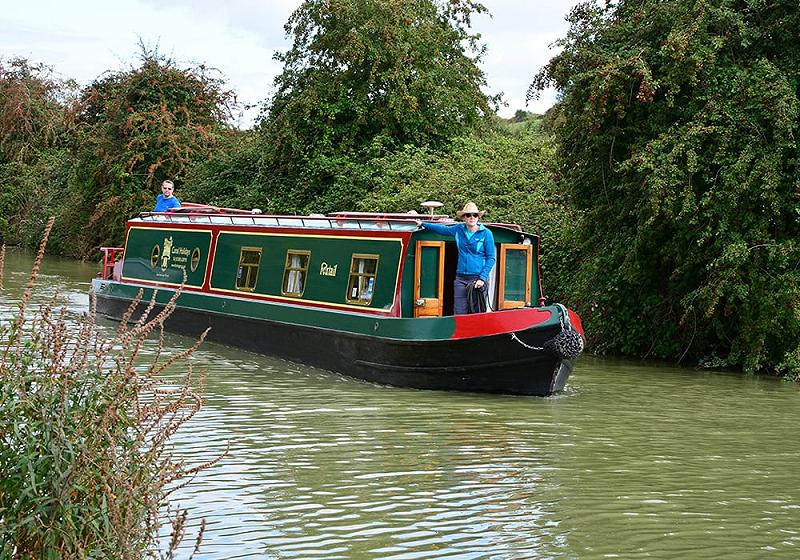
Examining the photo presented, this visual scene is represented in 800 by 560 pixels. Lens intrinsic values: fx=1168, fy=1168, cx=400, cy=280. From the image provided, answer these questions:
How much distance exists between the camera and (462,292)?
40.2 feet

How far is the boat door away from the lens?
12.4 metres

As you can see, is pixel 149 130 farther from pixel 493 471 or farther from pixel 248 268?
pixel 493 471

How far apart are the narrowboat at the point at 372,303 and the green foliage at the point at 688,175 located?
73.1 inches

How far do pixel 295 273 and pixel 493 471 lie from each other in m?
6.79

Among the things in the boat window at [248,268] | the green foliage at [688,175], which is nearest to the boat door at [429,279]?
the green foliage at [688,175]

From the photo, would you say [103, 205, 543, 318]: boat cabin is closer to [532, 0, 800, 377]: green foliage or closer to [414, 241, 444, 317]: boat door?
[414, 241, 444, 317]: boat door

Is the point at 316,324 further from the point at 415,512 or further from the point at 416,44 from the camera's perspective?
the point at 416,44

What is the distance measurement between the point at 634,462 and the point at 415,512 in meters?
2.30

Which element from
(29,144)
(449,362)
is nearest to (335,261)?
(449,362)

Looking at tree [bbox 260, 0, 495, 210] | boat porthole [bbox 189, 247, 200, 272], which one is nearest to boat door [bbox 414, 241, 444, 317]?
Answer: boat porthole [bbox 189, 247, 200, 272]

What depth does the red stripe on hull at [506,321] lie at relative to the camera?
11.4 metres

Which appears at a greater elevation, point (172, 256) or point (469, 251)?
point (469, 251)

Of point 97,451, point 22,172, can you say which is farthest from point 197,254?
point 22,172

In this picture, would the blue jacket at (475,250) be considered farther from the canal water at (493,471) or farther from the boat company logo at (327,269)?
the boat company logo at (327,269)
